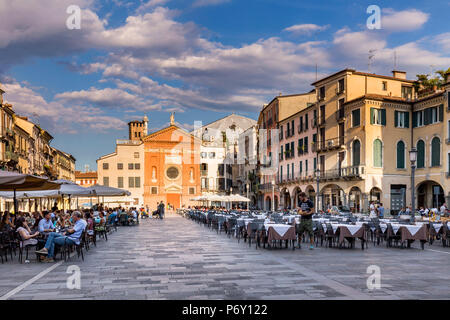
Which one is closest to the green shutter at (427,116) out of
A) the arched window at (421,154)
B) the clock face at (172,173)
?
the arched window at (421,154)

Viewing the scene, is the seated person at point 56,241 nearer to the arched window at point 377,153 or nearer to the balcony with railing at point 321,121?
the arched window at point 377,153

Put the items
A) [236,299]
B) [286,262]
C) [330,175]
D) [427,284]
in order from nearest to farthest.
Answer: [236,299], [427,284], [286,262], [330,175]

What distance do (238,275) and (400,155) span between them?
30142 millimetres

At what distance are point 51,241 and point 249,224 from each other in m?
6.62

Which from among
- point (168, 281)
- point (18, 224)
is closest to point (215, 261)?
point (168, 281)

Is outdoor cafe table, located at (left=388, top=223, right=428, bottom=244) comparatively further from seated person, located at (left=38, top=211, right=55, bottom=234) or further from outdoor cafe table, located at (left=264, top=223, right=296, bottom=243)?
seated person, located at (left=38, top=211, right=55, bottom=234)

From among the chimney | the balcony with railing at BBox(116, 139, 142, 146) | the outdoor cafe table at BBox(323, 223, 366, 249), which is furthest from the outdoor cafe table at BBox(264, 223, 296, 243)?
the balcony with railing at BBox(116, 139, 142, 146)

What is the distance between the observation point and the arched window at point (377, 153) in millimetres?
34344

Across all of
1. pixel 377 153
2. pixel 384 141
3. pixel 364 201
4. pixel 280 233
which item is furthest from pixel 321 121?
pixel 280 233

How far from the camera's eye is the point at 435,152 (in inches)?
1256

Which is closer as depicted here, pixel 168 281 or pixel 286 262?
pixel 168 281

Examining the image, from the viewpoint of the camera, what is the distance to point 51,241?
1105cm

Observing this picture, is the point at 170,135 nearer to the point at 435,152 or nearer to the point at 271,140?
the point at 271,140

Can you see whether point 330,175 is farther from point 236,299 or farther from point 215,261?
point 236,299
